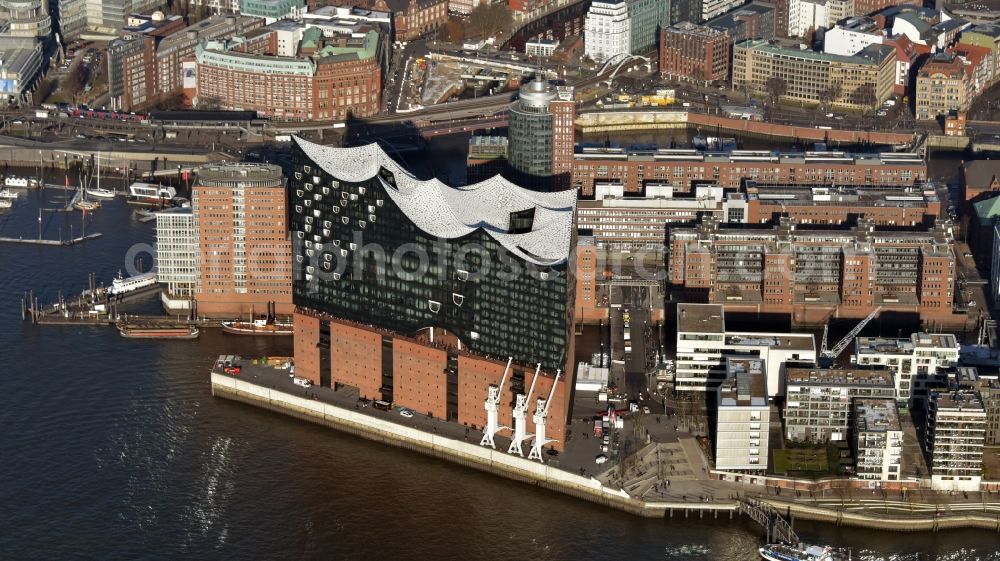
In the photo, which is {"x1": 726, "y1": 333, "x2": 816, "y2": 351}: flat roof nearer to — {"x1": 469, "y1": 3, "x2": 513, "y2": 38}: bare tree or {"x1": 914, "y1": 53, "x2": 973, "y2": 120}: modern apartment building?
{"x1": 914, "y1": 53, "x2": 973, "y2": 120}: modern apartment building

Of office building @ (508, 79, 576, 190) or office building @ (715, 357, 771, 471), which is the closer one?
office building @ (715, 357, 771, 471)

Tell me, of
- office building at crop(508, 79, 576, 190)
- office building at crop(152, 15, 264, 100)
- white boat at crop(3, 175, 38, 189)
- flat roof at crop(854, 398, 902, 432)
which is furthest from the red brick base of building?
office building at crop(152, 15, 264, 100)

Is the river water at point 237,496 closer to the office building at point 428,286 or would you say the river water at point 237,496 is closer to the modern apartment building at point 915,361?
the office building at point 428,286

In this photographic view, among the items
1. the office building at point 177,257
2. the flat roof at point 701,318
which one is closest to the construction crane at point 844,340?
the flat roof at point 701,318

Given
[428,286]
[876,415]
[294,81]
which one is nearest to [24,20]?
[294,81]

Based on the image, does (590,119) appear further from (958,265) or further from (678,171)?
(958,265)

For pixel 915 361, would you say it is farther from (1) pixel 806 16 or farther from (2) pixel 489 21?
(2) pixel 489 21
